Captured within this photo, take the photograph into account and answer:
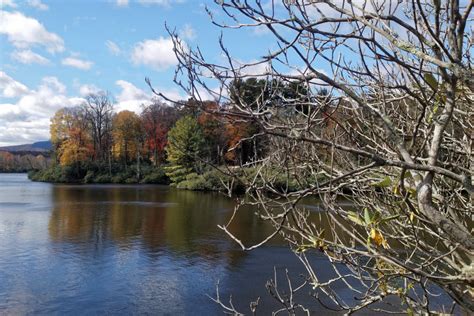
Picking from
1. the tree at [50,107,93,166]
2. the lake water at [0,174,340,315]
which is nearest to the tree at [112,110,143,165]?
the tree at [50,107,93,166]

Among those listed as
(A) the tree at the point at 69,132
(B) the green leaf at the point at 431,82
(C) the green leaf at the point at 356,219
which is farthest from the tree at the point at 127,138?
(B) the green leaf at the point at 431,82

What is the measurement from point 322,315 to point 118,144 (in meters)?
46.2

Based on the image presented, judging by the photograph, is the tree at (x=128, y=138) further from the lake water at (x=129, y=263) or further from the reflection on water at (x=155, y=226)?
the lake water at (x=129, y=263)

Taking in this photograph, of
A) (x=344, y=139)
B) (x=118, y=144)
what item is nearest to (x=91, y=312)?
(x=344, y=139)

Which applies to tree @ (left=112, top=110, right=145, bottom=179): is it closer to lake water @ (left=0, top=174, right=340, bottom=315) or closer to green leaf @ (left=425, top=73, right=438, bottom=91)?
lake water @ (left=0, top=174, right=340, bottom=315)

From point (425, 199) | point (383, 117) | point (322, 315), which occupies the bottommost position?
point (322, 315)

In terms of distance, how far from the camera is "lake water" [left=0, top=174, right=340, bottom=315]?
8625mm

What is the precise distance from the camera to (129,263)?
453 inches

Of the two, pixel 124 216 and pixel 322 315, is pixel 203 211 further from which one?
pixel 322 315

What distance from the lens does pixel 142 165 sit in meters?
48.5

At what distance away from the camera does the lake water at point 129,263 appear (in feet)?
28.3

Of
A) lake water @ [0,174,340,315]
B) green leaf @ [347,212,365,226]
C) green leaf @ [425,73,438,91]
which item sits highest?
green leaf @ [425,73,438,91]

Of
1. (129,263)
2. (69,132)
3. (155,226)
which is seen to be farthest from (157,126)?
(129,263)

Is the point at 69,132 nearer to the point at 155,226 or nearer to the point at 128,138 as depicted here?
the point at 128,138
